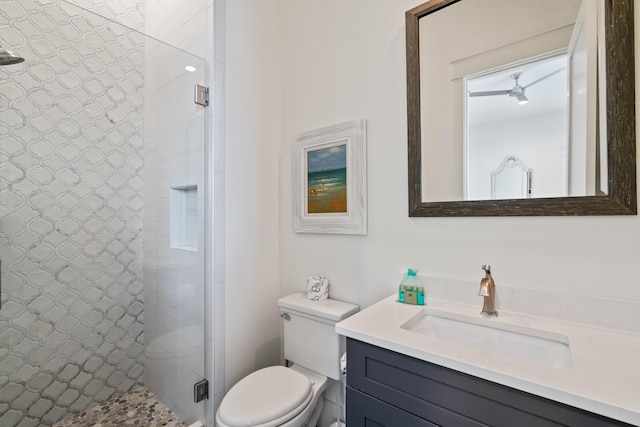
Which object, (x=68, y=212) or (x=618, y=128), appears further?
(x=68, y=212)

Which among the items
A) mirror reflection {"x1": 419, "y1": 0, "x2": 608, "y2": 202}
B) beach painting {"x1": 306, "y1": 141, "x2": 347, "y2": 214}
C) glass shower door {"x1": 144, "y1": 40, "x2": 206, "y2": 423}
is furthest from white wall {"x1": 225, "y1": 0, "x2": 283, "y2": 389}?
mirror reflection {"x1": 419, "y1": 0, "x2": 608, "y2": 202}

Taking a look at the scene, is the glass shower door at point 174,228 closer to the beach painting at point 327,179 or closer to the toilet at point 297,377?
the toilet at point 297,377

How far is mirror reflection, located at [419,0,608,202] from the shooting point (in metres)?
0.97

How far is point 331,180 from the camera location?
157cm

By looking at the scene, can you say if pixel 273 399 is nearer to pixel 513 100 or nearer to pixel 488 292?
pixel 488 292

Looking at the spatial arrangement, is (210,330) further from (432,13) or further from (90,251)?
(432,13)

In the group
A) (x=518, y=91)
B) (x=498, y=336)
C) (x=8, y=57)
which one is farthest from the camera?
(x=8, y=57)

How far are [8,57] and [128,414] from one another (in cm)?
194

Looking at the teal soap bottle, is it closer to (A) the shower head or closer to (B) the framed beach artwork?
(B) the framed beach artwork

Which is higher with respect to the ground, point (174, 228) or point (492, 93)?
point (492, 93)

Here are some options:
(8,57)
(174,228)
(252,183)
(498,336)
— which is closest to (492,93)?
(498,336)

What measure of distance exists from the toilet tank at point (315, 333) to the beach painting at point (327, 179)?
1.59 ft

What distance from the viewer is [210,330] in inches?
59.2

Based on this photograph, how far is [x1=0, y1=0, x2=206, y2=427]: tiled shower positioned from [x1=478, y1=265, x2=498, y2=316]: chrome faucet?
131 centimetres
